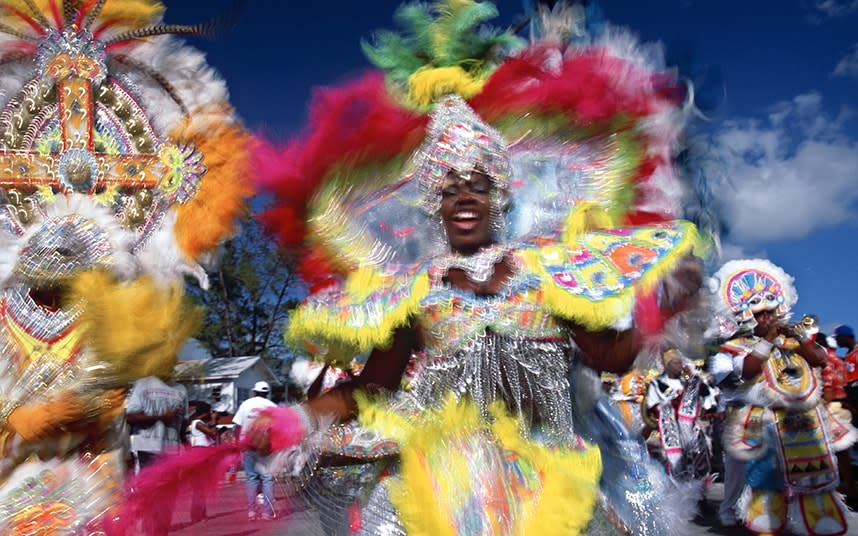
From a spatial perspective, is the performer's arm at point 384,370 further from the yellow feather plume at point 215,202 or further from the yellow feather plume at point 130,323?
the yellow feather plume at point 215,202

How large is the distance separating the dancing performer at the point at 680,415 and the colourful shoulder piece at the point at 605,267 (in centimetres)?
564

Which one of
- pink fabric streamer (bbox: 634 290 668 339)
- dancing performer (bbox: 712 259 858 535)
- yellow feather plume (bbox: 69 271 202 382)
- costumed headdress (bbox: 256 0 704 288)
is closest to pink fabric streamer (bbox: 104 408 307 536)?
costumed headdress (bbox: 256 0 704 288)

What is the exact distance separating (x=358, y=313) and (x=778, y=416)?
4102 mm

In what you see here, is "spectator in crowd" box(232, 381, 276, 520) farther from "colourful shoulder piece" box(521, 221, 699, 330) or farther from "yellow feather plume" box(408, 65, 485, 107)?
"yellow feather plume" box(408, 65, 485, 107)

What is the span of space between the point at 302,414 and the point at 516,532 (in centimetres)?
64

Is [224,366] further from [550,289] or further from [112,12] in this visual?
[550,289]

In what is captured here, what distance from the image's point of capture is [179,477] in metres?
2.11

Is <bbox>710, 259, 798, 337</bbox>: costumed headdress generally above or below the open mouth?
above

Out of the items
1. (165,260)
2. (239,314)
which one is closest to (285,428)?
(165,260)

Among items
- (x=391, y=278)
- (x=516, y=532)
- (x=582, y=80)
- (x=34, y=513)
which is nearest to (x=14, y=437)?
(x=34, y=513)

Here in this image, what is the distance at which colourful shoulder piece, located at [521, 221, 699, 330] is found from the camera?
2156 mm

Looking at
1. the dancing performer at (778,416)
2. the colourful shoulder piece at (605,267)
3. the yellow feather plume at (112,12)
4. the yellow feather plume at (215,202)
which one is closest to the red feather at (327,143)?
the colourful shoulder piece at (605,267)

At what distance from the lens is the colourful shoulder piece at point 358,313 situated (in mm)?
2309

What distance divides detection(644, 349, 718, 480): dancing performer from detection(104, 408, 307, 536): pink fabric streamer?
608 cm
